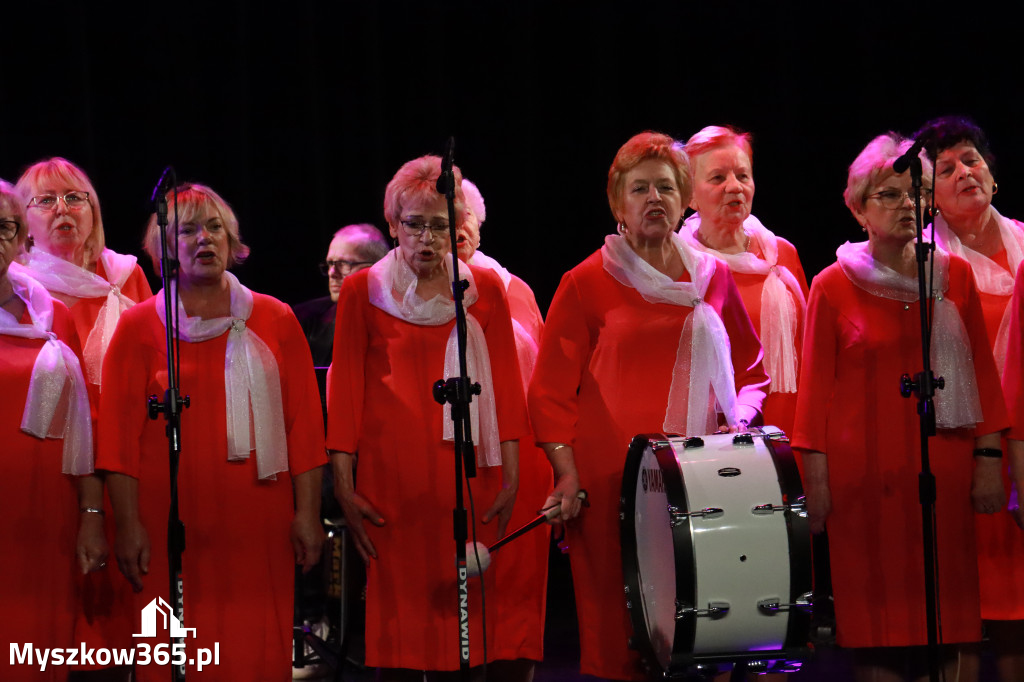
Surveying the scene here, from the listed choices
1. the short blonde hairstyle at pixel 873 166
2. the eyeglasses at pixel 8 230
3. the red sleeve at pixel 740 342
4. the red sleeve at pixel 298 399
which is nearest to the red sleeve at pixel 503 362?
the red sleeve at pixel 298 399

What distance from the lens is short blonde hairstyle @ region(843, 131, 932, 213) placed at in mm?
3992

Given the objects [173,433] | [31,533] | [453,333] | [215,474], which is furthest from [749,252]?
[31,533]

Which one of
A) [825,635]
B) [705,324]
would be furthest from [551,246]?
[705,324]

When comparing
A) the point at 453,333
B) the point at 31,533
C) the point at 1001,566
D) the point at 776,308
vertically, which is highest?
the point at 776,308

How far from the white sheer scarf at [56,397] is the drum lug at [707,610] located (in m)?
1.92

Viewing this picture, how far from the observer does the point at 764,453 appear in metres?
3.30

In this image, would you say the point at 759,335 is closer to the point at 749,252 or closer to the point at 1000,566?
the point at 749,252

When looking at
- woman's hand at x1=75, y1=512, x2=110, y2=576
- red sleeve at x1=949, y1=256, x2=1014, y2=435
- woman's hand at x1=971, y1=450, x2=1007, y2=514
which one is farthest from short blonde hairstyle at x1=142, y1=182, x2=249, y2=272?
woman's hand at x1=971, y1=450, x2=1007, y2=514

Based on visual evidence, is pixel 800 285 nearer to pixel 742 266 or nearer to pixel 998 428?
pixel 742 266

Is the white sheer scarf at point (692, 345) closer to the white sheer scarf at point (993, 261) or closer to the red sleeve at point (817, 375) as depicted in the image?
the red sleeve at point (817, 375)

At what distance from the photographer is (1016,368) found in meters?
4.06

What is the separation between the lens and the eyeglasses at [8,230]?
12.4 feet

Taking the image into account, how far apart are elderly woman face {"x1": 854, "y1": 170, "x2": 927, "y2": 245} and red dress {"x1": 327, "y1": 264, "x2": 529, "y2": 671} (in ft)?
4.75

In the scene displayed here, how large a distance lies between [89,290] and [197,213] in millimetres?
918
